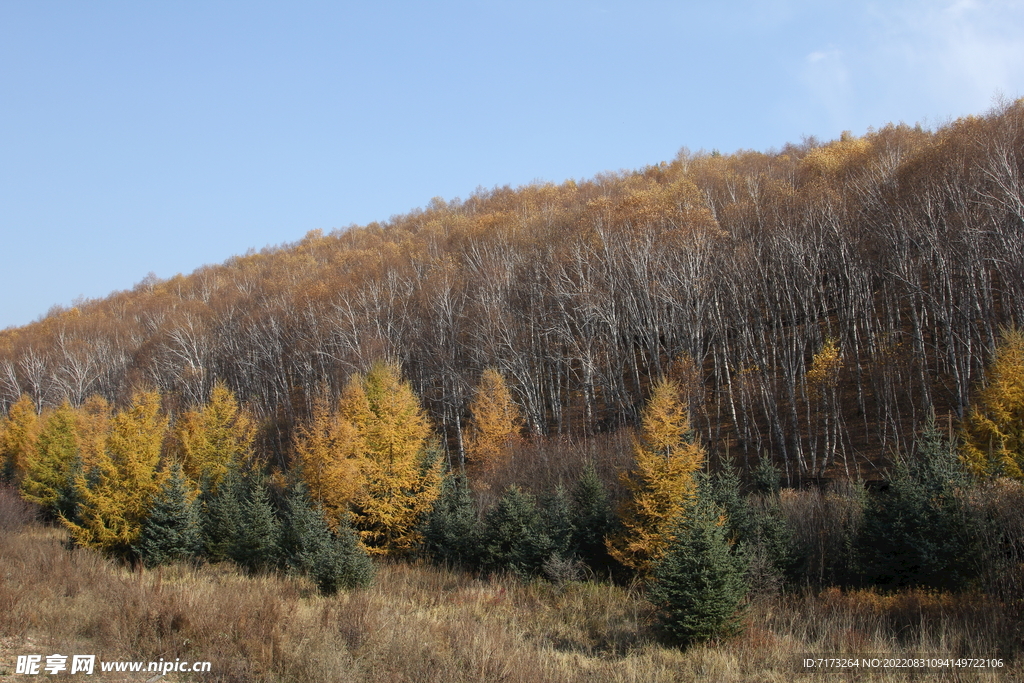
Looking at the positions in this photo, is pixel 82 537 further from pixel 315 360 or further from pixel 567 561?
pixel 315 360

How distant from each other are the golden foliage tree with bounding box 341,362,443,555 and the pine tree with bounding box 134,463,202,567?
624 cm

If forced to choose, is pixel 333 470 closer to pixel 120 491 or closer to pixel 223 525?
pixel 223 525

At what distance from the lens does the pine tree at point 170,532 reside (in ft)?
86.6

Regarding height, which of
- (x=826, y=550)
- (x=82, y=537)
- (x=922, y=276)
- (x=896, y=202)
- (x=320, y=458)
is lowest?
(x=826, y=550)

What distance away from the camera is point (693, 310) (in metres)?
43.2

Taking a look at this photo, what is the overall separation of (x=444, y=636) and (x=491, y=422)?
26.5m

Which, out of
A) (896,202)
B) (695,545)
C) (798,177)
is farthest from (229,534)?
(798,177)

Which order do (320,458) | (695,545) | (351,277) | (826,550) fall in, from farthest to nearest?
(351,277) → (320,458) → (826,550) → (695,545)

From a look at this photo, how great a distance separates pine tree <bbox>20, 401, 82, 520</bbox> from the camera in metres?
39.6

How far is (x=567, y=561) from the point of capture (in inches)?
883

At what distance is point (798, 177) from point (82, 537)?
4724 cm

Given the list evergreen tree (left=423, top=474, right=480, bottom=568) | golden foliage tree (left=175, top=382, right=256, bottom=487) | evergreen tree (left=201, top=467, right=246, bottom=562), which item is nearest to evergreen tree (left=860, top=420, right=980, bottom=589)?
evergreen tree (left=423, top=474, right=480, bottom=568)

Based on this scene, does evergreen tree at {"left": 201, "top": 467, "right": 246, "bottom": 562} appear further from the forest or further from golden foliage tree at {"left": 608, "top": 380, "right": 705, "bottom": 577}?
golden foliage tree at {"left": 608, "top": 380, "right": 705, "bottom": 577}

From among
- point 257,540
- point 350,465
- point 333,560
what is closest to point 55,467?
point 350,465
